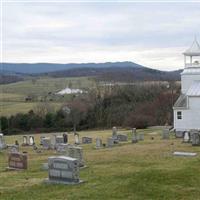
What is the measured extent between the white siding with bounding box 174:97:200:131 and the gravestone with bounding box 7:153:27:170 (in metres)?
18.6

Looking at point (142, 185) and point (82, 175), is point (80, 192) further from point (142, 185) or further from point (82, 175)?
point (82, 175)

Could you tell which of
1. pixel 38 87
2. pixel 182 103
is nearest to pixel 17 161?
pixel 182 103

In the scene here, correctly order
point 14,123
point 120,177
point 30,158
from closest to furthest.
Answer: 1. point 120,177
2. point 30,158
3. point 14,123

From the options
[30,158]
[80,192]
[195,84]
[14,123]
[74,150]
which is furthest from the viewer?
[14,123]

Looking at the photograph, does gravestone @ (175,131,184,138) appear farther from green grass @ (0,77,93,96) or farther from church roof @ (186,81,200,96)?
green grass @ (0,77,93,96)

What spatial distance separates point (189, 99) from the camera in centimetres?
3691

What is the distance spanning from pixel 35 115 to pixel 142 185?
156 ft

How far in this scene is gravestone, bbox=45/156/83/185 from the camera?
16125 millimetres

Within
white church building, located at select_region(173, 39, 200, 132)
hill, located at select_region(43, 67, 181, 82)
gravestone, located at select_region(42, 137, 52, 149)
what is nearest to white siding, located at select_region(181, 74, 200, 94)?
white church building, located at select_region(173, 39, 200, 132)

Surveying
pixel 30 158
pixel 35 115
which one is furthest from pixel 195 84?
pixel 35 115

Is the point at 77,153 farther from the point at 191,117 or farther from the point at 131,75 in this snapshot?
the point at 131,75

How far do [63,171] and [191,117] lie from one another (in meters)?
22.0

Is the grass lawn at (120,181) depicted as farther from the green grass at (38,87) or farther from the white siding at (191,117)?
the green grass at (38,87)

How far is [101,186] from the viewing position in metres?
15.2
